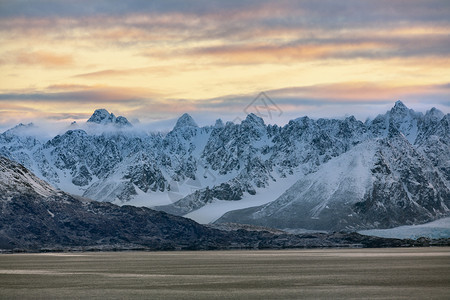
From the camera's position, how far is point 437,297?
166 meters

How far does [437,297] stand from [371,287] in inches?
1158

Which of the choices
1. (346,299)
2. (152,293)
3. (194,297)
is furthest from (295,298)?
(152,293)

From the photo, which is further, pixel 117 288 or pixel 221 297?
pixel 117 288

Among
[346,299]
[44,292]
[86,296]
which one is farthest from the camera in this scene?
[44,292]

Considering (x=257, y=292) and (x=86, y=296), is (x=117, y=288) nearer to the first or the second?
(x=86, y=296)

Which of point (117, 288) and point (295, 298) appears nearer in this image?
point (295, 298)

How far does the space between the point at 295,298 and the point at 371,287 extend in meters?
32.3

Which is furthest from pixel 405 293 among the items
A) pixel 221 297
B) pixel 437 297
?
pixel 221 297

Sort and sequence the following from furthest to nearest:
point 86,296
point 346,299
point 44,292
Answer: point 44,292 → point 86,296 → point 346,299

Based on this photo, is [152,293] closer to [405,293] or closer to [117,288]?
[117,288]

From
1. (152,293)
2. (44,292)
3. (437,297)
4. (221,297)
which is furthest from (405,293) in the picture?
(44,292)

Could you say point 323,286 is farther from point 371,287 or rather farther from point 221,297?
point 221,297

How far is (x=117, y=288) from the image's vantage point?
197 metres

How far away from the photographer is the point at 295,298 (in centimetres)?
16875
